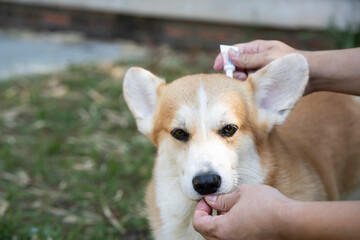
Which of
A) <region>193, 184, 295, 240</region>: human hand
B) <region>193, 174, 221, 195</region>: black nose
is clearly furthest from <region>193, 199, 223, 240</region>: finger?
<region>193, 174, 221, 195</region>: black nose

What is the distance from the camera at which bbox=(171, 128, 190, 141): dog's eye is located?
2.67 metres

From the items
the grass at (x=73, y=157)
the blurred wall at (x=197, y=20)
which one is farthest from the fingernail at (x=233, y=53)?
the blurred wall at (x=197, y=20)

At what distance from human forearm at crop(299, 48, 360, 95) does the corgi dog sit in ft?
1.29

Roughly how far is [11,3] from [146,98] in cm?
673

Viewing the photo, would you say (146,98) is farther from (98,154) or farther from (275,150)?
(98,154)

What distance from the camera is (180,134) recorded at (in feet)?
8.85

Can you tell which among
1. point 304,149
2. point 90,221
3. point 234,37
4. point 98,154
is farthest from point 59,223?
point 234,37

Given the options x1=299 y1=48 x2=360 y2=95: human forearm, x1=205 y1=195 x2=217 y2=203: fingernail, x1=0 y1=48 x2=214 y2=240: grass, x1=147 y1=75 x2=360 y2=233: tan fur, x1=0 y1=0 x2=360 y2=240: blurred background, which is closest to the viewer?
x1=205 y1=195 x2=217 y2=203: fingernail

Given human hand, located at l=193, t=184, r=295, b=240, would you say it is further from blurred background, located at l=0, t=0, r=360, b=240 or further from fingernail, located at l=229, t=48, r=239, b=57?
blurred background, located at l=0, t=0, r=360, b=240

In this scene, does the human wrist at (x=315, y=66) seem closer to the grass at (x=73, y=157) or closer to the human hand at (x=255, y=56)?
the human hand at (x=255, y=56)

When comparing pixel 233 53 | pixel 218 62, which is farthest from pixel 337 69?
pixel 218 62

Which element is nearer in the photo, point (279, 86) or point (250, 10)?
point (279, 86)

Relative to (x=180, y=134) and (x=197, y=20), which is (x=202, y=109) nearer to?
(x=180, y=134)

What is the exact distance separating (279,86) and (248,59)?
0.34 metres
